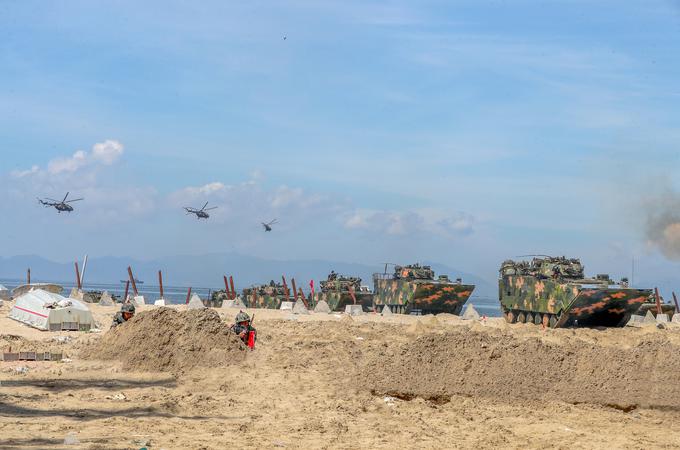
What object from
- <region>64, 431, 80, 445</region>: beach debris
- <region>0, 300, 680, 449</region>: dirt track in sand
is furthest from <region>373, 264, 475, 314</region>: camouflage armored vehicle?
<region>64, 431, 80, 445</region>: beach debris

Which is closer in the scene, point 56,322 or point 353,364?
point 353,364

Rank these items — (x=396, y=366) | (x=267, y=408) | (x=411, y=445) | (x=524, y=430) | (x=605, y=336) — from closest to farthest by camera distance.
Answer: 1. (x=411, y=445)
2. (x=524, y=430)
3. (x=267, y=408)
4. (x=396, y=366)
5. (x=605, y=336)

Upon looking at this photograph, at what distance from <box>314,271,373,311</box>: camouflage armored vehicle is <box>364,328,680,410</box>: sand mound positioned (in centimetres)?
2503

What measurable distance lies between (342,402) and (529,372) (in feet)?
11.9

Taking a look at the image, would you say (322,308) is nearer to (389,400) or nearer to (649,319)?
(649,319)

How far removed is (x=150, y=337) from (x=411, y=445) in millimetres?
7518

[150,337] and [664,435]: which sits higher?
[150,337]

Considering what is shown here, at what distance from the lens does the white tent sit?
22953 millimetres

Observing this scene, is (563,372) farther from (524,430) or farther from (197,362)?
(197,362)

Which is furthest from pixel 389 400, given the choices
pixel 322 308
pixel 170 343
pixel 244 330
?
pixel 322 308

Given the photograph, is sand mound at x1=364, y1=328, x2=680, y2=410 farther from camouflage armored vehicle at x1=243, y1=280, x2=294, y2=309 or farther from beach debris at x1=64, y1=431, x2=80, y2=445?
camouflage armored vehicle at x1=243, y1=280, x2=294, y2=309

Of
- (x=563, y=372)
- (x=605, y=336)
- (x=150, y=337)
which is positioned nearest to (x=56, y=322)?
(x=150, y=337)

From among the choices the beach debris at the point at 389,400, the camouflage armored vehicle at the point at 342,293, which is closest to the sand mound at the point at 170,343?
the beach debris at the point at 389,400

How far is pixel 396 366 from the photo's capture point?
15.4 meters
